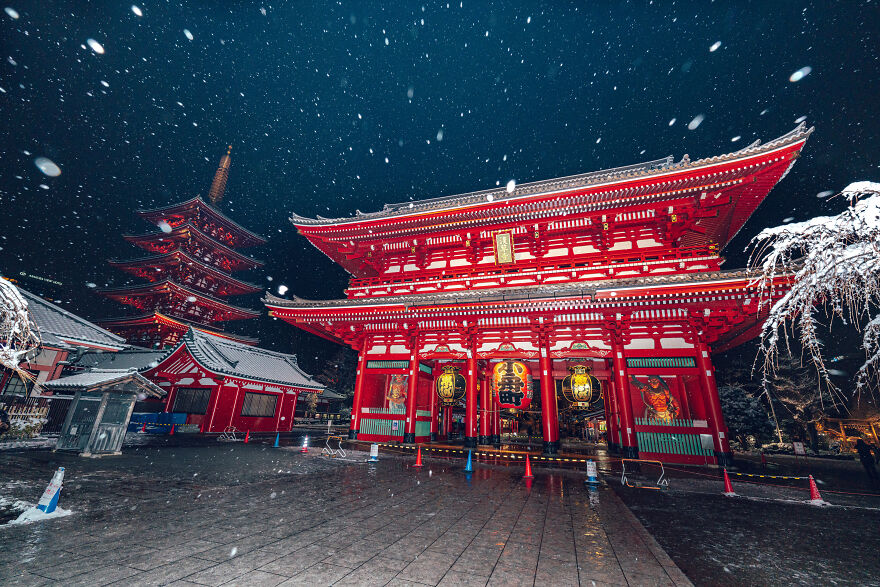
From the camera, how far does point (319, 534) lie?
4.18 metres

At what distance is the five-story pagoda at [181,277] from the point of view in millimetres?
28594

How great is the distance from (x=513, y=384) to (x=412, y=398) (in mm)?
4461

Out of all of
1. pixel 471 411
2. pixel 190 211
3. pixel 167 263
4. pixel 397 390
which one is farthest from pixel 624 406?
pixel 190 211

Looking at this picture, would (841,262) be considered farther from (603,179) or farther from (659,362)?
(603,179)

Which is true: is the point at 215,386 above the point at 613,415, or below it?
above

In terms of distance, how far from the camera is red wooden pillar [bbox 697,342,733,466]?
35.6 ft

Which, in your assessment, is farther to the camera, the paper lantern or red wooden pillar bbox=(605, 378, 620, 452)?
the paper lantern

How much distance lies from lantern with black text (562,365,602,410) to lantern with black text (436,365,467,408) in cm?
413

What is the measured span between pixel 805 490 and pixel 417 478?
9.82 meters

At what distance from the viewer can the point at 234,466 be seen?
8.56 m

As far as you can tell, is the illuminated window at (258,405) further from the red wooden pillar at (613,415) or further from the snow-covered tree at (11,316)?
the red wooden pillar at (613,415)

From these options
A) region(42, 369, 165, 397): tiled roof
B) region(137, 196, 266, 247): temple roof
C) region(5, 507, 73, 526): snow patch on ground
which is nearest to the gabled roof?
region(42, 369, 165, 397): tiled roof

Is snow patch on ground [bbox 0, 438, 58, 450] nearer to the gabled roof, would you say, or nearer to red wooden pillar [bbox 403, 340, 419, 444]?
the gabled roof

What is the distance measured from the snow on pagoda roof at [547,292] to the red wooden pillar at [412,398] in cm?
263
